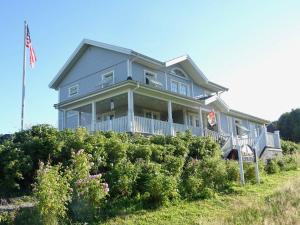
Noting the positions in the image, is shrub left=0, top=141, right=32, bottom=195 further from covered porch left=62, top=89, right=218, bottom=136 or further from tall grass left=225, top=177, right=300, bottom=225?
covered porch left=62, top=89, right=218, bottom=136

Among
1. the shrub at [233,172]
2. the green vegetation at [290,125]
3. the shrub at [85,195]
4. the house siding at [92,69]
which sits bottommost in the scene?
the shrub at [85,195]

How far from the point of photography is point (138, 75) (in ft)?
88.8

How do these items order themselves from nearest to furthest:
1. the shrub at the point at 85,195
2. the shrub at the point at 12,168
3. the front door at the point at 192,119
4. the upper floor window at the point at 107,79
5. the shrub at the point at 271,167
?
the shrub at the point at 85,195, the shrub at the point at 12,168, the shrub at the point at 271,167, the upper floor window at the point at 107,79, the front door at the point at 192,119

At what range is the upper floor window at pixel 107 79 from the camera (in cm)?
Answer: 2748

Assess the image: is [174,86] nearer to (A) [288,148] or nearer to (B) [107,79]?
(B) [107,79]

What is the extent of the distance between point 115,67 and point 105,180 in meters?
16.8

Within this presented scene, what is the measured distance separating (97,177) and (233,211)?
428 cm

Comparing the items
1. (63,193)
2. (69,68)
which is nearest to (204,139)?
(63,193)

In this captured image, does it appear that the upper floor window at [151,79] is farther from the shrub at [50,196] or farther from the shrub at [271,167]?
the shrub at [50,196]

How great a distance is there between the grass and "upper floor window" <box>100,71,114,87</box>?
1550cm

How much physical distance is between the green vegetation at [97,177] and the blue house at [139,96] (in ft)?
20.2

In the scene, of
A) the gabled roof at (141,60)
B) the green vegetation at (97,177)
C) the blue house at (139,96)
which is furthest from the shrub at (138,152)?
the gabled roof at (141,60)

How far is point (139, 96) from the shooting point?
24.1 m

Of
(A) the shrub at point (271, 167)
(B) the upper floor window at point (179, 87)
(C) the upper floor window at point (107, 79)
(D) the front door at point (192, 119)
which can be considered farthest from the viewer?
(D) the front door at point (192, 119)
